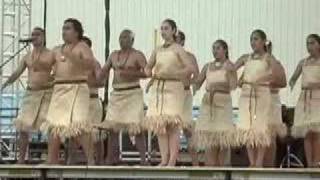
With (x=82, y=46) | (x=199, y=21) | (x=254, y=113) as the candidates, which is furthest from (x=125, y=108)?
(x=199, y=21)

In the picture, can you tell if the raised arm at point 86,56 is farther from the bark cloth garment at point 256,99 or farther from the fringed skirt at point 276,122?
the fringed skirt at point 276,122

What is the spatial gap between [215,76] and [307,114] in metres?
0.92

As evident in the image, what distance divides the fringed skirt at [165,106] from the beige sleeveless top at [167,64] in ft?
0.26

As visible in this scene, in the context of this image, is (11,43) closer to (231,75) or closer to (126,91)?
(126,91)

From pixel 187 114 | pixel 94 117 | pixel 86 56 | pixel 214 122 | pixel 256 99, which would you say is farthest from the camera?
pixel 94 117

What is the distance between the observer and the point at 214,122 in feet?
27.1

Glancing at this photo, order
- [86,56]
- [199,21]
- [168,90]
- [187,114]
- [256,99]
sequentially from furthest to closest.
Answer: [199,21]
[187,114]
[256,99]
[168,90]
[86,56]

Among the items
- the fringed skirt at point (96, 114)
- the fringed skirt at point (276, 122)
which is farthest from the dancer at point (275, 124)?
the fringed skirt at point (96, 114)

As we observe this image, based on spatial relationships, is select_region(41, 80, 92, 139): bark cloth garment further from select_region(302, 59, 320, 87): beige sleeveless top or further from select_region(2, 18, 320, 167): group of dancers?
select_region(302, 59, 320, 87): beige sleeveless top

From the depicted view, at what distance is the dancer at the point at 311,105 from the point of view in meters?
7.91

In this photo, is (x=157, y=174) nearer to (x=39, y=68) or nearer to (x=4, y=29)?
(x=39, y=68)

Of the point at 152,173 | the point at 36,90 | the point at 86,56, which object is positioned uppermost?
the point at 86,56

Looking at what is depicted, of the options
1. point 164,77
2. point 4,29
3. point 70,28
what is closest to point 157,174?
point 164,77

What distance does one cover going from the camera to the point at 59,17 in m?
16.3
